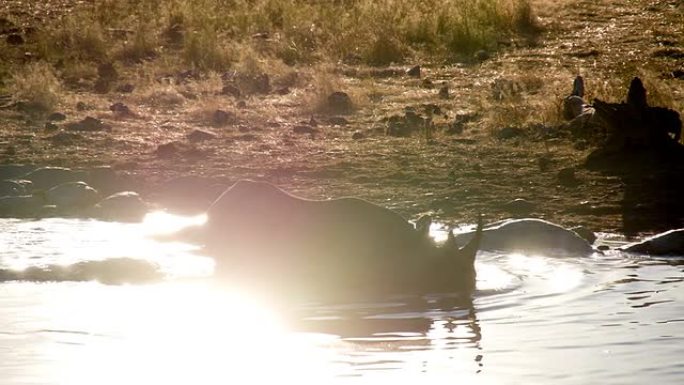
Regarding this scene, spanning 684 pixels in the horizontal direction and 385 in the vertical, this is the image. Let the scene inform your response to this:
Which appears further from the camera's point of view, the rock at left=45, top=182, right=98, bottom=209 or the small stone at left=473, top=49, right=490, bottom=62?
the small stone at left=473, top=49, right=490, bottom=62

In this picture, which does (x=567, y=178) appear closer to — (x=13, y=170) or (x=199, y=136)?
(x=199, y=136)

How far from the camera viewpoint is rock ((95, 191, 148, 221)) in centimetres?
1215

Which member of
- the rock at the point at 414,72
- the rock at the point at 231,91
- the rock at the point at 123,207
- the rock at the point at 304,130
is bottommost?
the rock at the point at 123,207

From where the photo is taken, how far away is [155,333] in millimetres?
8000

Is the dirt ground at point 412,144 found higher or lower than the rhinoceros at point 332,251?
higher

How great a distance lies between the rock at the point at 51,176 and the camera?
13.2 metres

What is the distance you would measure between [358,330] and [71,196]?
197 inches

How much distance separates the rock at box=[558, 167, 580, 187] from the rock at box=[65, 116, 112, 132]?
4914 millimetres

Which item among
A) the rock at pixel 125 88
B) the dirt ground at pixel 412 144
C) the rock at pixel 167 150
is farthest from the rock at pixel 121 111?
the rock at pixel 167 150

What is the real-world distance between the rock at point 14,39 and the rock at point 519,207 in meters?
10.1

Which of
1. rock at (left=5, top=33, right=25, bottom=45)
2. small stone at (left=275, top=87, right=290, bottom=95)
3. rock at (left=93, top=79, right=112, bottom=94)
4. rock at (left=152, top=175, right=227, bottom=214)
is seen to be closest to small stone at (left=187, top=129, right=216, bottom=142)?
rock at (left=152, top=175, right=227, bottom=214)

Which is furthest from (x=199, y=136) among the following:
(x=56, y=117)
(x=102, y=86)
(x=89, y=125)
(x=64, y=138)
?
(x=102, y=86)

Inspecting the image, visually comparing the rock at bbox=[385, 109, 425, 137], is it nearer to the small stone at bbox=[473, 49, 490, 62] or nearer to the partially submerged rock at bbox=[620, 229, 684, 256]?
the small stone at bbox=[473, 49, 490, 62]

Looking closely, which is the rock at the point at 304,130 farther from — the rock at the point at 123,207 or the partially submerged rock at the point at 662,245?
the partially submerged rock at the point at 662,245
